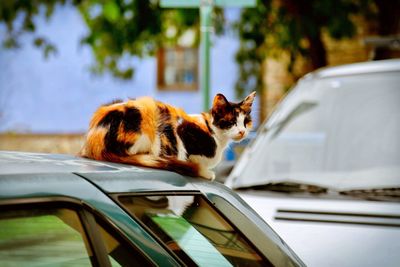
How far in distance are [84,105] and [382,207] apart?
14.7 m

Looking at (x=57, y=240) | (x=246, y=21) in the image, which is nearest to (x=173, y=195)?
(x=57, y=240)

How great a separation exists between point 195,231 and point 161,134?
2.22 ft

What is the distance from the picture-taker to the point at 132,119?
10.1 ft

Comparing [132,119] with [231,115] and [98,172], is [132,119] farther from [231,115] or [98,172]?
[98,172]

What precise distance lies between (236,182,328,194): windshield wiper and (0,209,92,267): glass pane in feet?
9.24

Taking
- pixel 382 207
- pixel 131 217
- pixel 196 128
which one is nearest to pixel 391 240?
pixel 382 207

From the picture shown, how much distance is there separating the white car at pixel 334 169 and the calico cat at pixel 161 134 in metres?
0.84

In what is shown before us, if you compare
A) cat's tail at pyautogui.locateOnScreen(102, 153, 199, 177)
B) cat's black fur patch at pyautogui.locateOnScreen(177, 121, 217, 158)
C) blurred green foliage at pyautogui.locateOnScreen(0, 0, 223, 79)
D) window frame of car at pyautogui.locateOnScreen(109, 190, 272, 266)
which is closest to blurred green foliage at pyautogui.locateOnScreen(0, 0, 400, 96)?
blurred green foliage at pyautogui.locateOnScreen(0, 0, 223, 79)

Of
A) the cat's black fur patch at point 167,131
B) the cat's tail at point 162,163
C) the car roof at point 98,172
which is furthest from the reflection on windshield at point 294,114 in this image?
the car roof at point 98,172

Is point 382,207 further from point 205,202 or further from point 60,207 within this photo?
point 60,207

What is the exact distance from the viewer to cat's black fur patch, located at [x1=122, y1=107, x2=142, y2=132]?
304 centimetres

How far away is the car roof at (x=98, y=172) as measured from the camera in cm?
222

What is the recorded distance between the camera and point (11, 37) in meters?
16.0

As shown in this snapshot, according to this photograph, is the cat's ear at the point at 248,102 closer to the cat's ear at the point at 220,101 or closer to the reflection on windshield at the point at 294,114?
the cat's ear at the point at 220,101
